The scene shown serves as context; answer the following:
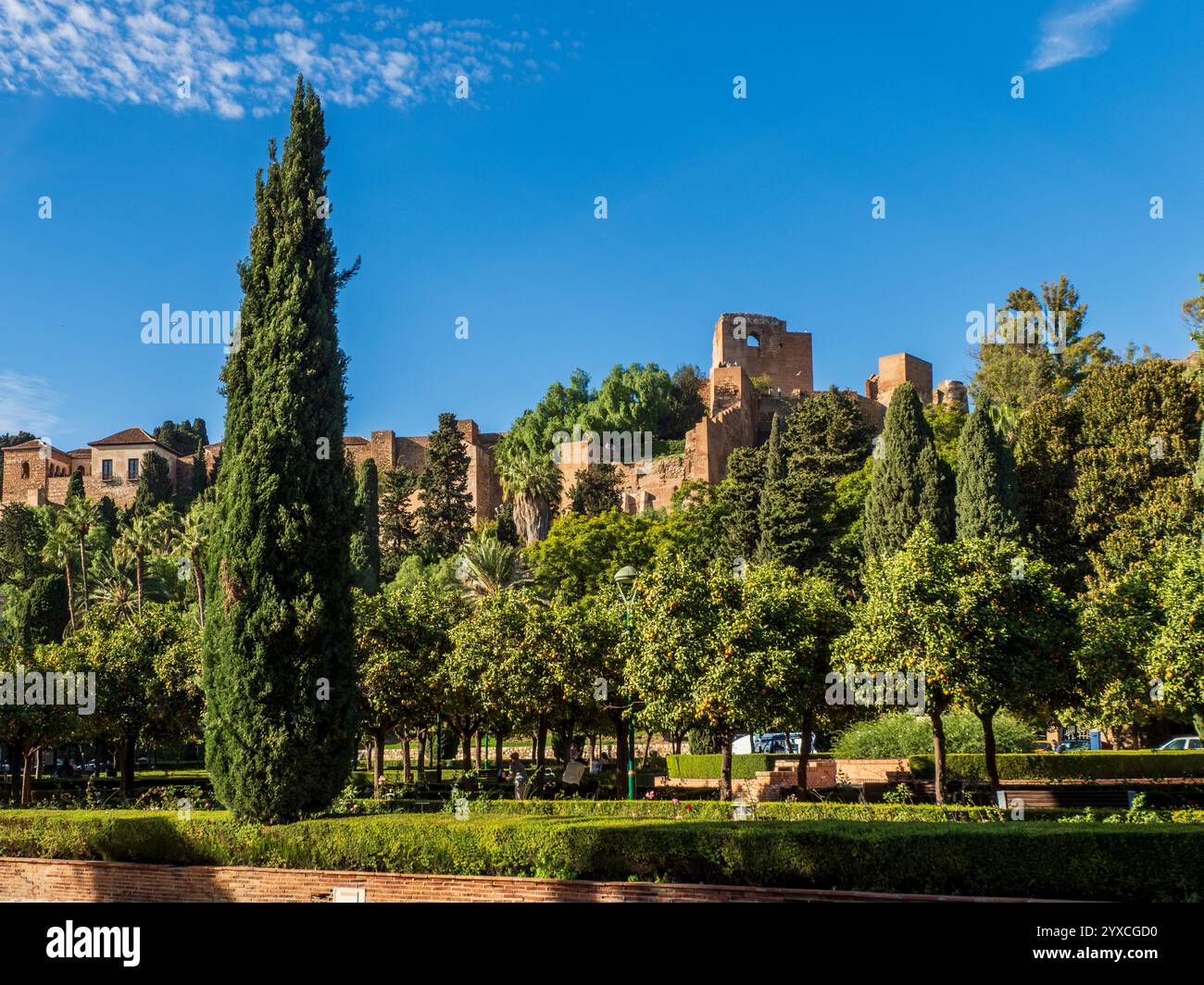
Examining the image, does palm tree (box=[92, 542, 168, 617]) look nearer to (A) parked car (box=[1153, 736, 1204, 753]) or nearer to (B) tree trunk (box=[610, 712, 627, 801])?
(B) tree trunk (box=[610, 712, 627, 801])

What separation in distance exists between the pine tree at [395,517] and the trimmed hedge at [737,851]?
188ft

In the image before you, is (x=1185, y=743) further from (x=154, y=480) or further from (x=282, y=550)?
(x=154, y=480)

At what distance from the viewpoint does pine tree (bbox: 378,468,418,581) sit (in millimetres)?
72500

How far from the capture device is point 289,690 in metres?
15.3

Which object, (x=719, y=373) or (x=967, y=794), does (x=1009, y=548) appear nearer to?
(x=967, y=794)

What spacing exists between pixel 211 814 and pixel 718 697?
34.7ft

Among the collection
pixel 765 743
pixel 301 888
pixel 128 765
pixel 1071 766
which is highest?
pixel 301 888

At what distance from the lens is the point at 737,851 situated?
11.8 meters

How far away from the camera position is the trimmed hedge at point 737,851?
1082cm

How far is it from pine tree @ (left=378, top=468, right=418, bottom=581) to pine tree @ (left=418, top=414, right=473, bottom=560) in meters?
1.07

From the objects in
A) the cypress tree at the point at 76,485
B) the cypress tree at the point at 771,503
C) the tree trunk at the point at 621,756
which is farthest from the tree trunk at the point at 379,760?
the cypress tree at the point at 76,485

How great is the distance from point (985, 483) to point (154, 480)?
79207 millimetres

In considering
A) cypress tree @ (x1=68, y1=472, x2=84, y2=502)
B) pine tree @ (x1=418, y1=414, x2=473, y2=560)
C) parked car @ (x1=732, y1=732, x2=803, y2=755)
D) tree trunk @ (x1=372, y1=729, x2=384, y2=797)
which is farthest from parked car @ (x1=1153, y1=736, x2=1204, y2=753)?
cypress tree @ (x1=68, y1=472, x2=84, y2=502)

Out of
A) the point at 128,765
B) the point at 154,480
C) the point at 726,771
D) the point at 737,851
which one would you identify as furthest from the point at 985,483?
the point at 154,480
